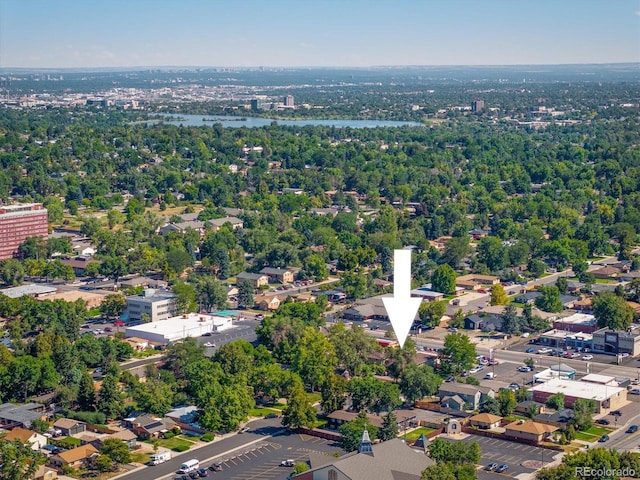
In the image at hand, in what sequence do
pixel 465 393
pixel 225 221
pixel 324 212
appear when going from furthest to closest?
pixel 324 212 < pixel 225 221 < pixel 465 393

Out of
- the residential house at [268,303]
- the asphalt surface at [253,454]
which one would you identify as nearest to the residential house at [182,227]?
the residential house at [268,303]

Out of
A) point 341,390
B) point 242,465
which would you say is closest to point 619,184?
point 341,390

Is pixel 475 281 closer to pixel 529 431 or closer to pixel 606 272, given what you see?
pixel 606 272

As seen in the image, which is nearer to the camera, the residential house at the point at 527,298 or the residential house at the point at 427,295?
the residential house at the point at 527,298

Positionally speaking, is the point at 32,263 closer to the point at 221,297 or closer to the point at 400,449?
the point at 221,297

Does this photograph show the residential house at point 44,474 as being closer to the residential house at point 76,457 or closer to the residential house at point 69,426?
the residential house at point 76,457

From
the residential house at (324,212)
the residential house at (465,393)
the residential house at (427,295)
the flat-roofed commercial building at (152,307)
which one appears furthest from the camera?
the residential house at (324,212)

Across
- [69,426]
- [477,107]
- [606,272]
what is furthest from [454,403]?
[477,107]
